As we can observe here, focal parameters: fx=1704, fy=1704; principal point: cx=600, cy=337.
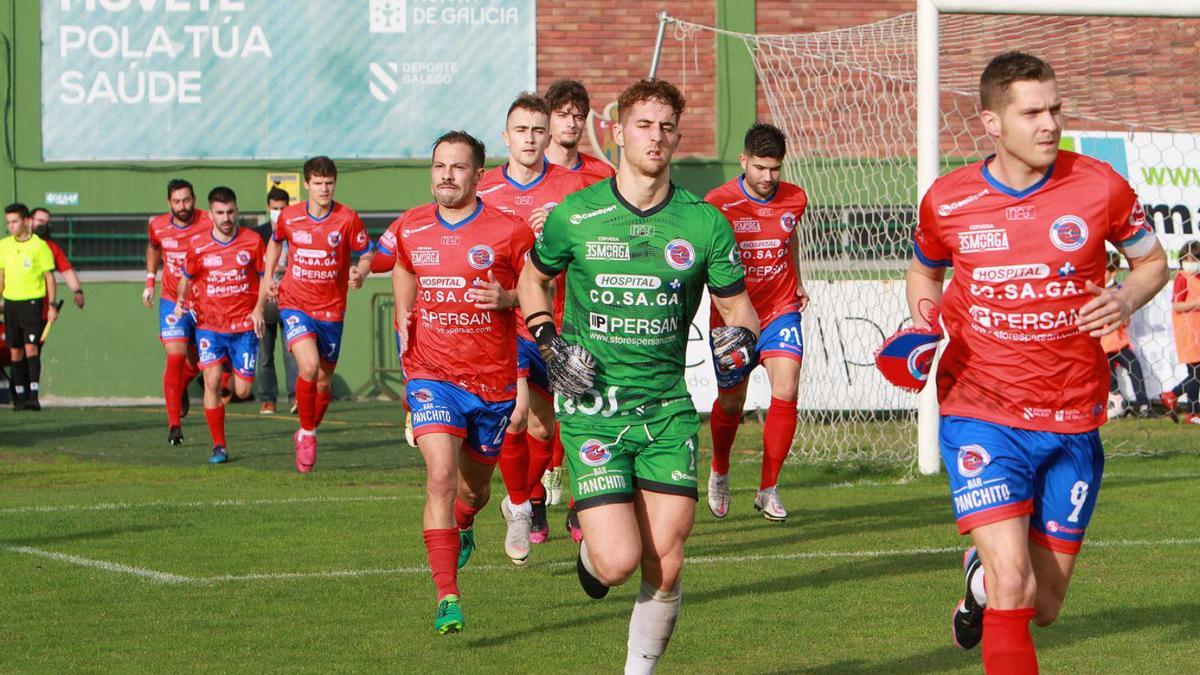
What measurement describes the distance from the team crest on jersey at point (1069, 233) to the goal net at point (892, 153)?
8172 millimetres

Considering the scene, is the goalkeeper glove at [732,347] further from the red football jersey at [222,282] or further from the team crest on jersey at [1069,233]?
the red football jersey at [222,282]

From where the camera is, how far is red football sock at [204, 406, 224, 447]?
14422mm

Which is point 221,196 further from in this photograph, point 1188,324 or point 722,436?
point 1188,324

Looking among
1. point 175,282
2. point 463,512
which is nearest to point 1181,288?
point 175,282

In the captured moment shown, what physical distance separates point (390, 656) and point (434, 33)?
1754 centimetres

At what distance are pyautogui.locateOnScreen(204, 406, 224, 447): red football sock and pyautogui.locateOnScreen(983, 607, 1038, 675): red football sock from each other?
10088mm

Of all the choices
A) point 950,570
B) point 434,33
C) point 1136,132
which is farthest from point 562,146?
point 434,33

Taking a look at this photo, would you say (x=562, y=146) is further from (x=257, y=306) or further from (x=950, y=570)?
(x=257, y=306)

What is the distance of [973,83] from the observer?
17.9m

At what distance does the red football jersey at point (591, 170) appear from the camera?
387 inches

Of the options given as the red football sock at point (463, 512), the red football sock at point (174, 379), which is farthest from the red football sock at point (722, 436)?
the red football sock at point (174, 379)

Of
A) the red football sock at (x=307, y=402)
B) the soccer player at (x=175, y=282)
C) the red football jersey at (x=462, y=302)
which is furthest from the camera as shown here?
the soccer player at (x=175, y=282)

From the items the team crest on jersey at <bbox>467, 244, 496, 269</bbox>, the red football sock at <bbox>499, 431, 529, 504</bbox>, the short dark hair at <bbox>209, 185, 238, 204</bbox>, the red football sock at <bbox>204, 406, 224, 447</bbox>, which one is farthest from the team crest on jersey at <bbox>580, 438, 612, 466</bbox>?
the short dark hair at <bbox>209, 185, 238, 204</bbox>

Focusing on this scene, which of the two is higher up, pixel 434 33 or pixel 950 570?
pixel 434 33
